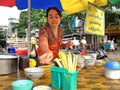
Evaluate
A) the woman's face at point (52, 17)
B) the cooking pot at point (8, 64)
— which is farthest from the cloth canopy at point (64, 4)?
the cooking pot at point (8, 64)

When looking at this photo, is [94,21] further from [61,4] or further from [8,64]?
[8,64]

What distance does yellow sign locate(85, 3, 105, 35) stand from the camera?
2.11m

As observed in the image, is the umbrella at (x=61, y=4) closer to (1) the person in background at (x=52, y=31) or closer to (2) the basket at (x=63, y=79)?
(1) the person in background at (x=52, y=31)

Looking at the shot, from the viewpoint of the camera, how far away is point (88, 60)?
6.14 feet

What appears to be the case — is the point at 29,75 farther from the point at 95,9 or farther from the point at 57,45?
the point at 95,9

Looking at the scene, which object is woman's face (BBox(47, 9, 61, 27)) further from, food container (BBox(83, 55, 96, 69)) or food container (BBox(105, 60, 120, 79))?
food container (BBox(105, 60, 120, 79))

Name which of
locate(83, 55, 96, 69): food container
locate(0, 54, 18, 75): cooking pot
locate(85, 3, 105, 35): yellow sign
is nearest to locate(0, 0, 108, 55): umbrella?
locate(85, 3, 105, 35): yellow sign

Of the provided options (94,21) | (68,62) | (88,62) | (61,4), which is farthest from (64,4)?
(68,62)

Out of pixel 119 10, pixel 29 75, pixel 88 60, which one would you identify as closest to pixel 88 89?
pixel 29 75

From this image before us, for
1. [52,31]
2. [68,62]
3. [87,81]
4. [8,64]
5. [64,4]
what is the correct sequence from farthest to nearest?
[64,4] → [52,31] → [8,64] → [87,81] → [68,62]

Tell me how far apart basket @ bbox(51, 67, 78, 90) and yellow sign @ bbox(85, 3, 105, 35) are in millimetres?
948

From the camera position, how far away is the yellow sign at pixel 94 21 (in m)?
2.11

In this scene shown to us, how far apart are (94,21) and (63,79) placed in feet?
3.87

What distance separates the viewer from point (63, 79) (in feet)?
3.89
